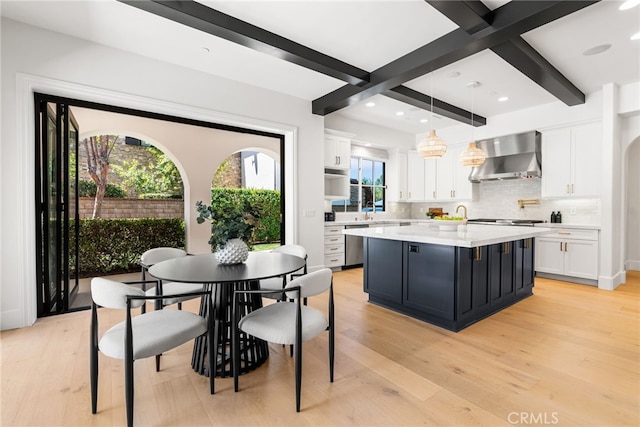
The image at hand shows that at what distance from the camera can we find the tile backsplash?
16.3ft

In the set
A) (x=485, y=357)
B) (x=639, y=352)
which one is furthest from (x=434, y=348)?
(x=639, y=352)

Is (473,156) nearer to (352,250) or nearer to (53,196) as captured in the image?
(352,250)

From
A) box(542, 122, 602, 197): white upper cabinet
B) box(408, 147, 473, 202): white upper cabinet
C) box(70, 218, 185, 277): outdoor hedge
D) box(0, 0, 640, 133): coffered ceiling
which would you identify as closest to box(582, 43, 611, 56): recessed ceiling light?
box(0, 0, 640, 133): coffered ceiling

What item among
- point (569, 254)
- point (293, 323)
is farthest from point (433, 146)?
point (569, 254)

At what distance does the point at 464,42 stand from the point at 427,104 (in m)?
1.88

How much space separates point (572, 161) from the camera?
15.8 feet

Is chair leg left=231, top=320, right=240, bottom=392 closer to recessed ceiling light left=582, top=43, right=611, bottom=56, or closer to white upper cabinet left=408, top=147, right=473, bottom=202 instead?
recessed ceiling light left=582, top=43, right=611, bottom=56

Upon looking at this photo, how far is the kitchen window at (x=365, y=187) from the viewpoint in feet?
21.0

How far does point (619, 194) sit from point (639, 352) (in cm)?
323

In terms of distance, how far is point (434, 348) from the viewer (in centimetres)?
249

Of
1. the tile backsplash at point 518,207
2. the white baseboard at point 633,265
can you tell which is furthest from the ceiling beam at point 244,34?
the white baseboard at point 633,265

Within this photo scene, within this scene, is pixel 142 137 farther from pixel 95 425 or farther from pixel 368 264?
pixel 95 425

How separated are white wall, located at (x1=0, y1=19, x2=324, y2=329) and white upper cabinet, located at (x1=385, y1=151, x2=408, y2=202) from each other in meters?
3.93

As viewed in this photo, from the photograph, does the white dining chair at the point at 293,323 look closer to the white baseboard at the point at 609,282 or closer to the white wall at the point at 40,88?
the white wall at the point at 40,88
